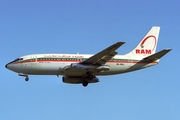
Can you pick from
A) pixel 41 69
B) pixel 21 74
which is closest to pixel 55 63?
pixel 41 69

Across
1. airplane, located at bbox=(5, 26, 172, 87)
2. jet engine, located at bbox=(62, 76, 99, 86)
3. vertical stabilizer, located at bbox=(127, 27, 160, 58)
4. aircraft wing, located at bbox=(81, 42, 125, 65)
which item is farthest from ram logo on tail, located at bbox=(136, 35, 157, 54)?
jet engine, located at bbox=(62, 76, 99, 86)

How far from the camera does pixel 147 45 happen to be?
5519 centimetres

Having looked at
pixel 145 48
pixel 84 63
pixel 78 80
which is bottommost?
pixel 78 80

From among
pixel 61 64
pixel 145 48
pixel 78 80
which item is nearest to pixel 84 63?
pixel 61 64

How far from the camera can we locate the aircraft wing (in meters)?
46.1

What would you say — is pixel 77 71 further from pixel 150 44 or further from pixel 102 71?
pixel 150 44

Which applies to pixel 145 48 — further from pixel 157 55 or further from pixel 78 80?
pixel 78 80

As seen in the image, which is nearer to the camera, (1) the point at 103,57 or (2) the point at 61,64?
(1) the point at 103,57

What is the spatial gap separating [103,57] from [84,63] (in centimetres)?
293

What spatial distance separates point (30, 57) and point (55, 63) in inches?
158

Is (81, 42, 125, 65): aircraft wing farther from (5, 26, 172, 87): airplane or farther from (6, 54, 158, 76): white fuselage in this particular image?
(6, 54, 158, 76): white fuselage

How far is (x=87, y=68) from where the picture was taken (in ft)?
162

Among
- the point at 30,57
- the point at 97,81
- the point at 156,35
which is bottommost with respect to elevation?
the point at 97,81

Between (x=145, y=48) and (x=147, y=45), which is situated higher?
(x=147, y=45)
